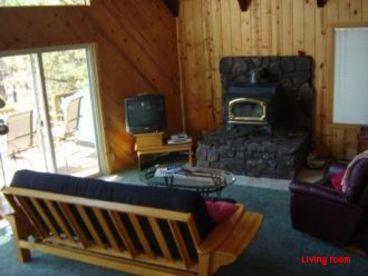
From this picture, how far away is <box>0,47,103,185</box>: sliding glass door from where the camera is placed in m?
5.37

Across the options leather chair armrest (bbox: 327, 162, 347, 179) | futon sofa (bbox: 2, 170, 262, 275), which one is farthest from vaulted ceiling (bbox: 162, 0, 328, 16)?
futon sofa (bbox: 2, 170, 262, 275)

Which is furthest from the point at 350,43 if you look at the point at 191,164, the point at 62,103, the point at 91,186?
the point at 91,186

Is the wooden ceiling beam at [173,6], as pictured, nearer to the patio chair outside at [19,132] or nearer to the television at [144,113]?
the television at [144,113]

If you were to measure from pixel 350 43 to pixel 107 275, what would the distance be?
435cm

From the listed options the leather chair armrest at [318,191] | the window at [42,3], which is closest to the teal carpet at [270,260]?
the leather chair armrest at [318,191]

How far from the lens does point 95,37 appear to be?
6.09 m

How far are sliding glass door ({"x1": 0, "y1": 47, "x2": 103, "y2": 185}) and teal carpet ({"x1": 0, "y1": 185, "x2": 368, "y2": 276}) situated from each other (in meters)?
1.33

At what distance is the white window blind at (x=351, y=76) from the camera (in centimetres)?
601

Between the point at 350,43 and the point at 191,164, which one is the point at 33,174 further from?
the point at 350,43

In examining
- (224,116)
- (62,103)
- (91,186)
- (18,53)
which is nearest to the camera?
(91,186)

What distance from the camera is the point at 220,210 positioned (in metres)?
3.59

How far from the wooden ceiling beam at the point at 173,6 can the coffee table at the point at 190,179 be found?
311 centimetres

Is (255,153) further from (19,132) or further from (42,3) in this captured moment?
(42,3)

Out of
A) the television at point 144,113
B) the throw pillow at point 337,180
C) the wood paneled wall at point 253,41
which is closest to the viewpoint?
the throw pillow at point 337,180
